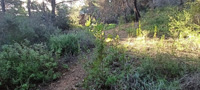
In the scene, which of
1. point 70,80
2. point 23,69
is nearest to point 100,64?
point 70,80

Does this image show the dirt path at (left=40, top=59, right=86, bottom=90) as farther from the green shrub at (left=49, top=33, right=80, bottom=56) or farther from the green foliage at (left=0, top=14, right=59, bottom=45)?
the green foliage at (left=0, top=14, right=59, bottom=45)

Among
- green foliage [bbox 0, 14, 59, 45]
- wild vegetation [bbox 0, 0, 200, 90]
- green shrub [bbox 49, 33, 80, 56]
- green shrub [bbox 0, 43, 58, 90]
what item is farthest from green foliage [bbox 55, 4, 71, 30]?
green shrub [bbox 0, 43, 58, 90]

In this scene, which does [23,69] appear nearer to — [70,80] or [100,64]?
[70,80]

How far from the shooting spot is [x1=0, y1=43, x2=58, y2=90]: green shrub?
2598 mm

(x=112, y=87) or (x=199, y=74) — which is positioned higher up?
(x=199, y=74)

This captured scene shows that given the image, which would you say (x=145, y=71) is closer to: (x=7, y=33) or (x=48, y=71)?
(x=48, y=71)

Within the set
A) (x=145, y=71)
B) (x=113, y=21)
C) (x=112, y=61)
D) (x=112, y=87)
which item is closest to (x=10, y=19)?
(x=112, y=61)

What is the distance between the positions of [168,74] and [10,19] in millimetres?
5005

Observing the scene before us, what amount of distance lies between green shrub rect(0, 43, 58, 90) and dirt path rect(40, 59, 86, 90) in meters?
0.16

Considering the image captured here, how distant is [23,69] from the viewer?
9.05 feet

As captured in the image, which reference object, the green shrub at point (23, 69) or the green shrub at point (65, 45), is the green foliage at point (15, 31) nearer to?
the green shrub at point (65, 45)

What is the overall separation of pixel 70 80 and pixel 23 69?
983mm

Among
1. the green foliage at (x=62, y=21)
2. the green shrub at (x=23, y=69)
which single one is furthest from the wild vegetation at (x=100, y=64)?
the green foliage at (x=62, y=21)

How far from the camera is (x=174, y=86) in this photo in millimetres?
1811
